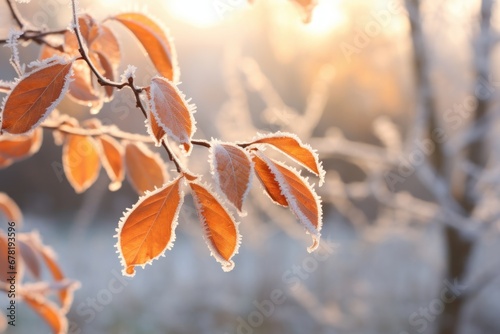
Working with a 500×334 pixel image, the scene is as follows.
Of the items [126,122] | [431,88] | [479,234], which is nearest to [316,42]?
[431,88]

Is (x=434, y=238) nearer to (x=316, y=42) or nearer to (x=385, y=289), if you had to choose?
(x=385, y=289)

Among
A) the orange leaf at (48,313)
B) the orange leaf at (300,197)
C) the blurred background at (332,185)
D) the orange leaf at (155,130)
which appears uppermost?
the orange leaf at (155,130)

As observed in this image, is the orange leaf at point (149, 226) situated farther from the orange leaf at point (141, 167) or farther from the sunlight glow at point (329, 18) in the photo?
the sunlight glow at point (329, 18)

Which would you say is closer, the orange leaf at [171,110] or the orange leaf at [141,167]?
the orange leaf at [171,110]

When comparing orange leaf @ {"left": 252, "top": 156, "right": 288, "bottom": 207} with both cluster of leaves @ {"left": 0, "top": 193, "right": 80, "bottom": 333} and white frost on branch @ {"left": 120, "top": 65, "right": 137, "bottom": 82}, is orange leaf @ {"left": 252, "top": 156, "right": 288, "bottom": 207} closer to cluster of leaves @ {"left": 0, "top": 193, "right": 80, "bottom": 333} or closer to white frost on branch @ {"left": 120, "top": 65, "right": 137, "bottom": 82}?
white frost on branch @ {"left": 120, "top": 65, "right": 137, "bottom": 82}

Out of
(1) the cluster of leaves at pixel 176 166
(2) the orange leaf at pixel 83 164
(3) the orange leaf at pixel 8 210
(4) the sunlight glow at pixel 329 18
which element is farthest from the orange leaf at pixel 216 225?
(4) the sunlight glow at pixel 329 18

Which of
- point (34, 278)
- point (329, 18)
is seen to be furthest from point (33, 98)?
point (329, 18)
